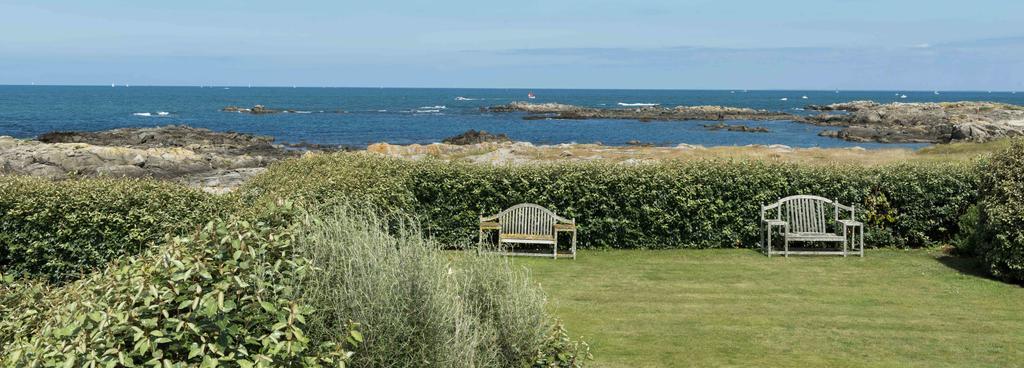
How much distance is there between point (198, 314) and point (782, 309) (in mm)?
8265

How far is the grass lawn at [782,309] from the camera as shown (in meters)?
8.54

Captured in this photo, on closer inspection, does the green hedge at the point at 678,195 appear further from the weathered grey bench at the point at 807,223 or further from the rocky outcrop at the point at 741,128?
the rocky outcrop at the point at 741,128

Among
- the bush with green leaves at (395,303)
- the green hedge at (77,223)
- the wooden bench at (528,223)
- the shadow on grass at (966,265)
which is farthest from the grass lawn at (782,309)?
the green hedge at (77,223)

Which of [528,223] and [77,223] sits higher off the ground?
[77,223]

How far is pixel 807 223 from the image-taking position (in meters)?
14.6

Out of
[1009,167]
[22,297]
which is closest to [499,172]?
[1009,167]

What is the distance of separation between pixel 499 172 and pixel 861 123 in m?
79.9

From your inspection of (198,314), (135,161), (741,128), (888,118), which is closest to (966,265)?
(198,314)

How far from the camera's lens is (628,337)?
358 inches

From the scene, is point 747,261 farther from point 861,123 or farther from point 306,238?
point 861,123

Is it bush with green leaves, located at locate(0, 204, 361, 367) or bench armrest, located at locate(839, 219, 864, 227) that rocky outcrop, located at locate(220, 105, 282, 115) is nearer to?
bench armrest, located at locate(839, 219, 864, 227)

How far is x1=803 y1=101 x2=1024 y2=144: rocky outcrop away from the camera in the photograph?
57438 mm

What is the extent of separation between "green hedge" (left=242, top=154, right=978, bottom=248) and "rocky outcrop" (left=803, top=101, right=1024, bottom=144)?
1658 inches

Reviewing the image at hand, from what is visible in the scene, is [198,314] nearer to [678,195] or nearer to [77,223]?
[77,223]
